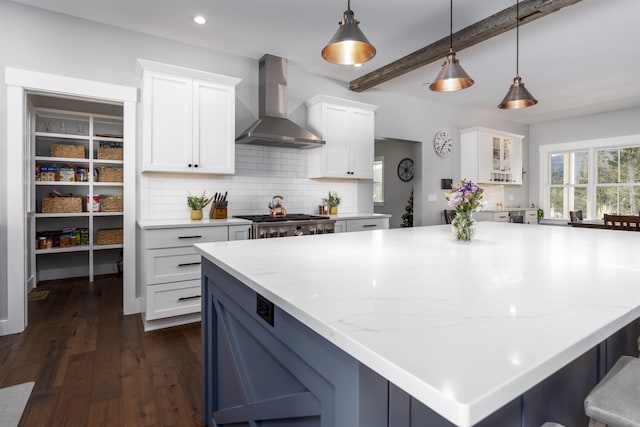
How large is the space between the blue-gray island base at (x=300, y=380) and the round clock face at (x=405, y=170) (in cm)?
574

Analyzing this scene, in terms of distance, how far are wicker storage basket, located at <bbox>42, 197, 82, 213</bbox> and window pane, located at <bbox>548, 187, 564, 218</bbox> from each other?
8.32 m

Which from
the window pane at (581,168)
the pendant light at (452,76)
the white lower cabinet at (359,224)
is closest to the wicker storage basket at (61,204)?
the white lower cabinet at (359,224)

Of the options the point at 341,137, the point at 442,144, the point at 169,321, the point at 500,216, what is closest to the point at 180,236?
the point at 169,321

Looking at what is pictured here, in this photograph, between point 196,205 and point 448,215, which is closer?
point 196,205

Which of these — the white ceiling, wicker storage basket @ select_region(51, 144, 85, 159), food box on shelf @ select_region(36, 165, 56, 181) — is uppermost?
the white ceiling

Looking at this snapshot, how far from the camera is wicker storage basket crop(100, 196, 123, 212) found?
4.81m

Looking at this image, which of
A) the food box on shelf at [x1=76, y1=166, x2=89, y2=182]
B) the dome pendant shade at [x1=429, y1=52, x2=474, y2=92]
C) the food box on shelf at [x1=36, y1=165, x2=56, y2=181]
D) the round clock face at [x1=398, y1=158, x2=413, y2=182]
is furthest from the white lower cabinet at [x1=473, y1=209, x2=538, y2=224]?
the food box on shelf at [x1=36, y1=165, x2=56, y2=181]

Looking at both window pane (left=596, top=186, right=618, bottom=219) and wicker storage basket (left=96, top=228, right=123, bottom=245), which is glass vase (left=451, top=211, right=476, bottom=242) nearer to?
wicker storage basket (left=96, top=228, right=123, bottom=245)

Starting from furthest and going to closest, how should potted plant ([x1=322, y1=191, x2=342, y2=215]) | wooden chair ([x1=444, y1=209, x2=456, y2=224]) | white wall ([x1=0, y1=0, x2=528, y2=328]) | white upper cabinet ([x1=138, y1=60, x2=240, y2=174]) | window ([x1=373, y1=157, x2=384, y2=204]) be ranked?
window ([x1=373, y1=157, x2=384, y2=204]) → wooden chair ([x1=444, y1=209, x2=456, y2=224]) → potted plant ([x1=322, y1=191, x2=342, y2=215]) → white upper cabinet ([x1=138, y1=60, x2=240, y2=174]) → white wall ([x1=0, y1=0, x2=528, y2=328])

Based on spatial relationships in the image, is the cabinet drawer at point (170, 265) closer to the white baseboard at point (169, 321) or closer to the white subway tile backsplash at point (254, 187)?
the white baseboard at point (169, 321)

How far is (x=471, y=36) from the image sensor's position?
3.24m

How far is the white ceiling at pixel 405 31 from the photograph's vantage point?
299 centimetres

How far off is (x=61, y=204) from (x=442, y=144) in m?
5.71

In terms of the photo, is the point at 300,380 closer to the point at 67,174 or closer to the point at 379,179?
the point at 67,174
